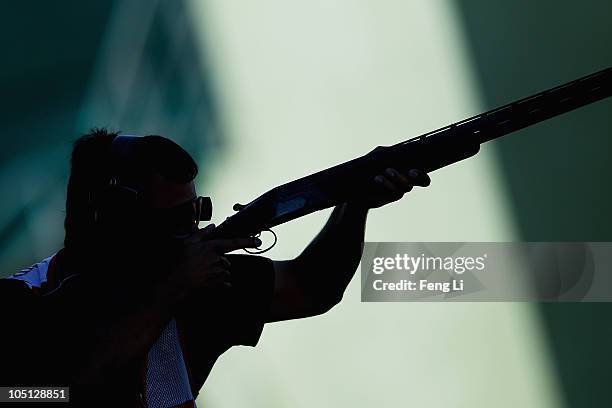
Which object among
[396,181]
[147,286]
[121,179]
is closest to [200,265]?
[147,286]

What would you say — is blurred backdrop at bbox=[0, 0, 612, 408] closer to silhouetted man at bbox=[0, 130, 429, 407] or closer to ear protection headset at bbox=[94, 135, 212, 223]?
silhouetted man at bbox=[0, 130, 429, 407]

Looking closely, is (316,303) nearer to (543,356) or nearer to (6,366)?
(6,366)

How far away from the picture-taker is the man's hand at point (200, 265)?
1.25 metres

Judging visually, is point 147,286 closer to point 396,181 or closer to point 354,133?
point 396,181

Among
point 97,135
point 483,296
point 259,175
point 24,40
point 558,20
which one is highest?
point 24,40

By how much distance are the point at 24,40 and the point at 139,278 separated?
1.42 metres

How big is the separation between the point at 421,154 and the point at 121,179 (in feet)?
1.80

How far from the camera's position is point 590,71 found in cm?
226

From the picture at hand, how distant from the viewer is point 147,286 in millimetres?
1258

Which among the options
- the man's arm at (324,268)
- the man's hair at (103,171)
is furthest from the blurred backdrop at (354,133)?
the man's hair at (103,171)

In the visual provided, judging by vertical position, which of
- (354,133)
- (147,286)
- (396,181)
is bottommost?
(147,286)

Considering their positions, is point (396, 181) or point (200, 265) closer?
point (200, 265)

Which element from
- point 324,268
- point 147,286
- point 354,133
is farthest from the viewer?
point 354,133

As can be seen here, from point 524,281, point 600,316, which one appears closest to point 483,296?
point 524,281
